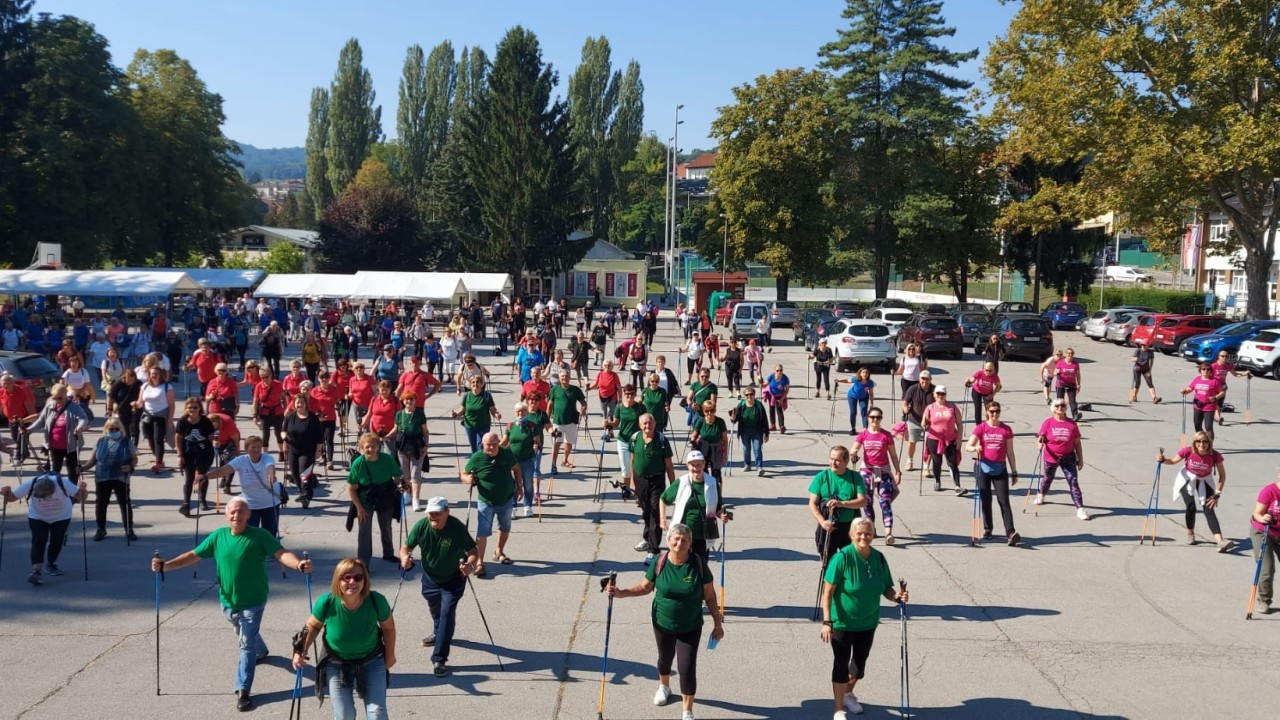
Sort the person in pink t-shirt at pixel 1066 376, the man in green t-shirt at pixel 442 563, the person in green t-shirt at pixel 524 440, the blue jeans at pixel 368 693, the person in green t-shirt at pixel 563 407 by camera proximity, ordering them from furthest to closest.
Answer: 1. the person in pink t-shirt at pixel 1066 376
2. the person in green t-shirt at pixel 563 407
3. the person in green t-shirt at pixel 524 440
4. the man in green t-shirt at pixel 442 563
5. the blue jeans at pixel 368 693

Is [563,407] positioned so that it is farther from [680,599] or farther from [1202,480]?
[1202,480]

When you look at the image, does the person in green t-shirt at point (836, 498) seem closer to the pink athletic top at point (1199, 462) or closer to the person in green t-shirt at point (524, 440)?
the person in green t-shirt at point (524, 440)

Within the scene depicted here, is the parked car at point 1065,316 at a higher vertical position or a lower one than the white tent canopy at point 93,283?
lower

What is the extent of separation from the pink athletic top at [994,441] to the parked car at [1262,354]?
21.5 metres

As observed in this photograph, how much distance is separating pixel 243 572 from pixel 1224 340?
107 ft

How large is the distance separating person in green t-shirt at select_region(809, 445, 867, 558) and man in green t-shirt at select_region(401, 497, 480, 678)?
314 cm

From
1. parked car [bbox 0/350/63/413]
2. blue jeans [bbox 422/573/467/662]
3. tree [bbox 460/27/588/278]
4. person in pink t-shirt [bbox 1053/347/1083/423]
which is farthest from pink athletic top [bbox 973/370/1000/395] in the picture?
tree [bbox 460/27/588/278]

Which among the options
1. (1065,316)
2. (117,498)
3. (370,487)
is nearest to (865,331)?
(370,487)

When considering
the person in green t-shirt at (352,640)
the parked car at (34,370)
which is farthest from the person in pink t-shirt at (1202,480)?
the parked car at (34,370)

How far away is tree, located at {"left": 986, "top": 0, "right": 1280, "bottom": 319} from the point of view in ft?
108

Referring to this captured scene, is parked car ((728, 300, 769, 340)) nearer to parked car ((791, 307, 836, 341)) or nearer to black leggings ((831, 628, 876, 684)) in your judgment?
parked car ((791, 307, 836, 341))

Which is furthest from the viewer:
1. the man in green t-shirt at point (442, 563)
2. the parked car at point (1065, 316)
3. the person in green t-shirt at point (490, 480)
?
the parked car at point (1065, 316)

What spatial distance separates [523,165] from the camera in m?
56.5

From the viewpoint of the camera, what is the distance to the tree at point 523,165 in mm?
55688
